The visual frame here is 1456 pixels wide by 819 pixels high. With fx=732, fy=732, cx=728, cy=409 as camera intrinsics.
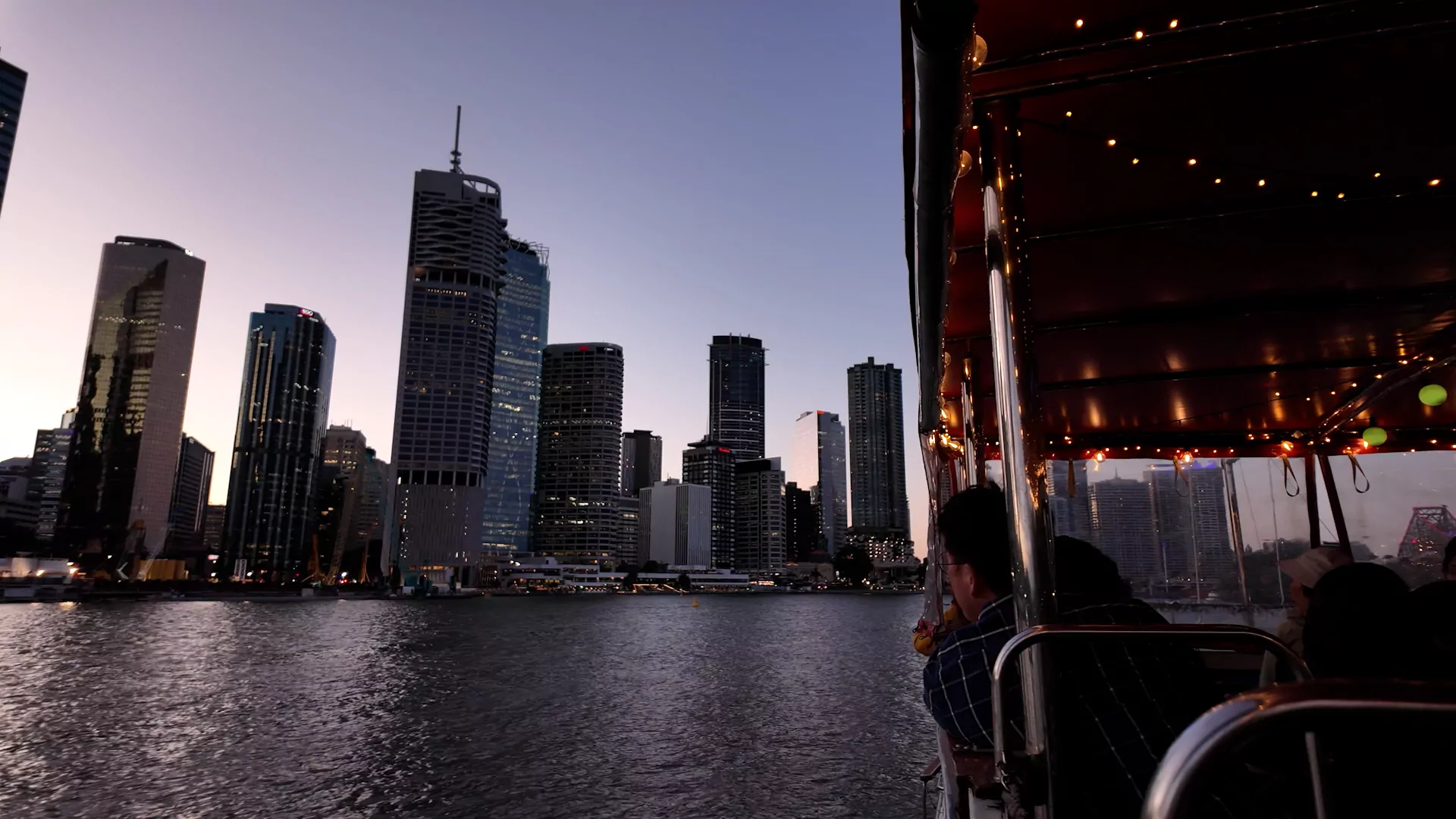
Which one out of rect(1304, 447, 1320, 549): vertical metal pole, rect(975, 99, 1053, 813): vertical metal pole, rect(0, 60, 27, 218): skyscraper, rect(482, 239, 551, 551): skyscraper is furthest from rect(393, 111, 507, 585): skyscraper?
rect(975, 99, 1053, 813): vertical metal pole

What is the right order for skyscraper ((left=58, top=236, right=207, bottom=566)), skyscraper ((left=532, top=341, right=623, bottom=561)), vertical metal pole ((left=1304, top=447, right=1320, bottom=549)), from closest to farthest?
vertical metal pole ((left=1304, top=447, right=1320, bottom=549)) → skyscraper ((left=58, top=236, right=207, bottom=566)) → skyscraper ((left=532, top=341, right=623, bottom=561))

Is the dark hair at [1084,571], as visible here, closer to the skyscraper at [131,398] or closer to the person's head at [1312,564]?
the person's head at [1312,564]

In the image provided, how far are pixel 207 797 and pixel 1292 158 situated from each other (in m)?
15.1

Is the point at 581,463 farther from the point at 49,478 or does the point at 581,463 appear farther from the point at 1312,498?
the point at 1312,498

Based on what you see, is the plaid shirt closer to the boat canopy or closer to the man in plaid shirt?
the man in plaid shirt

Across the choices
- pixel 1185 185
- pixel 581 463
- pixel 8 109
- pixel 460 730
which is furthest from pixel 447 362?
pixel 1185 185

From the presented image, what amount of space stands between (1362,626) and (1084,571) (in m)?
0.82

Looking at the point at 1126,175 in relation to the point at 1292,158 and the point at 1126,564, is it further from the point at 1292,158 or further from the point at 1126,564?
the point at 1126,564

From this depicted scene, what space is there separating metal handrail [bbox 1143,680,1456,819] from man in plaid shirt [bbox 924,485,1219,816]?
4.84 ft

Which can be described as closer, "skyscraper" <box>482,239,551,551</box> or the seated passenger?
the seated passenger

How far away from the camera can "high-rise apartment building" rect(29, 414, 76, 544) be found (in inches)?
6083

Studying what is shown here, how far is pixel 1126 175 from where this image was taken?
389cm

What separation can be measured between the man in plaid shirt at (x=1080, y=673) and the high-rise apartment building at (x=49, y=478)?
192176 mm

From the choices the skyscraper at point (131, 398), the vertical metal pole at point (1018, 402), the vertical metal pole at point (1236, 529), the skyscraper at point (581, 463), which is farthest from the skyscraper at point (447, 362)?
the vertical metal pole at point (1018, 402)
